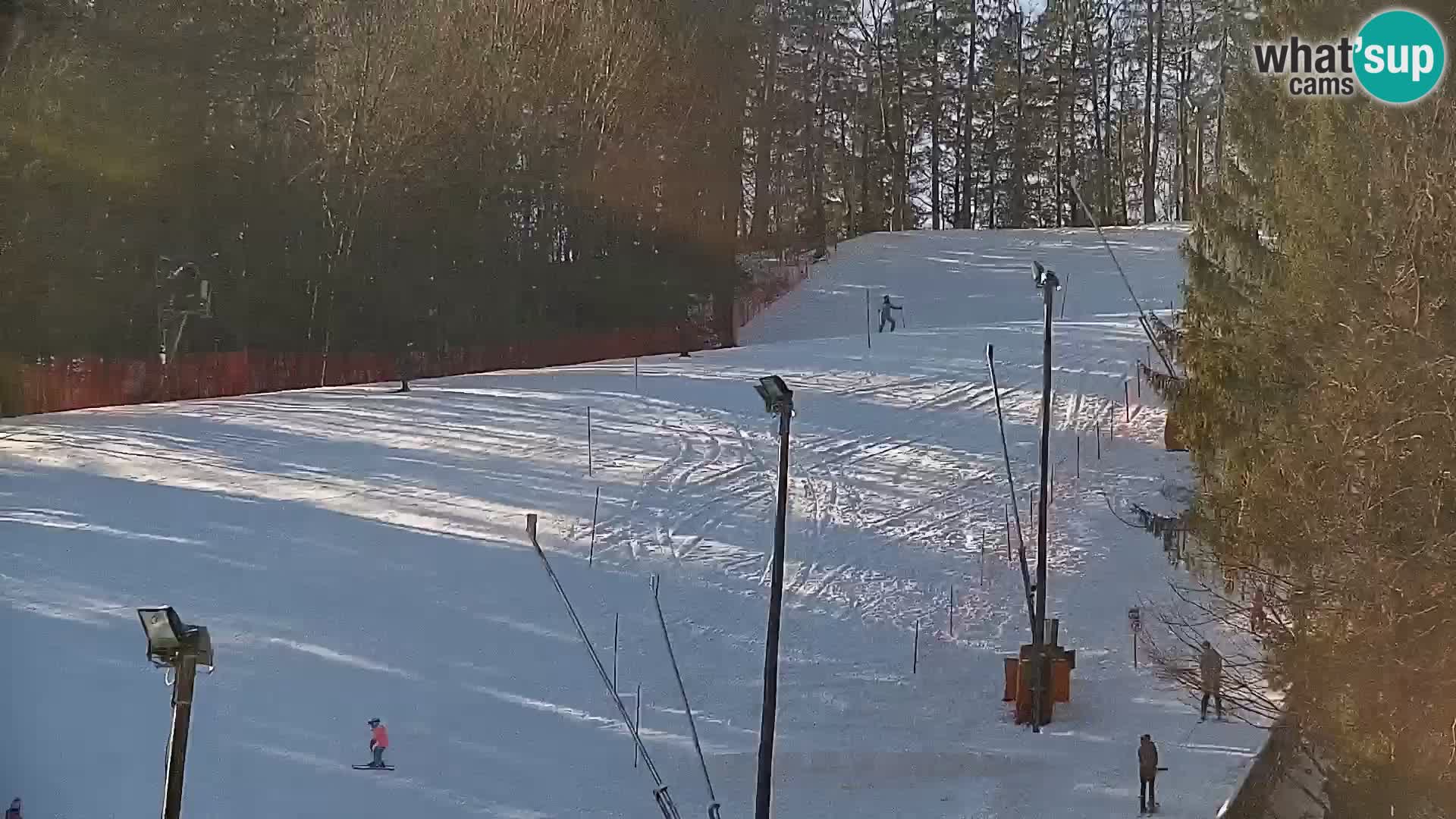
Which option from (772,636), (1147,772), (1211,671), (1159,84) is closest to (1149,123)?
(1159,84)

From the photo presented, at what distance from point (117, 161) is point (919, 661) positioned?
21125mm

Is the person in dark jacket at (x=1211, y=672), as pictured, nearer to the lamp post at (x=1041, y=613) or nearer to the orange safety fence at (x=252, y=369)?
the lamp post at (x=1041, y=613)

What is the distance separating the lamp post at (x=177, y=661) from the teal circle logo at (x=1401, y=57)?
941 cm

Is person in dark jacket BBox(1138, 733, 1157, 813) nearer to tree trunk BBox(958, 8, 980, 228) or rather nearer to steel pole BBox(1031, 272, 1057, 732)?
steel pole BBox(1031, 272, 1057, 732)

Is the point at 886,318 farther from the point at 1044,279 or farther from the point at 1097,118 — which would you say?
the point at 1044,279

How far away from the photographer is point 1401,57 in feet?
38.5

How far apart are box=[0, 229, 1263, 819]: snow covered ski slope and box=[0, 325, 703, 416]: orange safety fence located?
5.03 ft

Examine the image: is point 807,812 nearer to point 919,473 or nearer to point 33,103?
point 919,473

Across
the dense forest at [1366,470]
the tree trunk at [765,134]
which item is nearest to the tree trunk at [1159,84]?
the tree trunk at [765,134]

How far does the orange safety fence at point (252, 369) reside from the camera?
100 ft

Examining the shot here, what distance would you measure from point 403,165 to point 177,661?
30739 millimetres

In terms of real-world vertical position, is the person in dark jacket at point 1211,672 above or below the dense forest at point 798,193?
below

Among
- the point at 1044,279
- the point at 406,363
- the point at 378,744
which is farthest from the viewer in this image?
the point at 406,363

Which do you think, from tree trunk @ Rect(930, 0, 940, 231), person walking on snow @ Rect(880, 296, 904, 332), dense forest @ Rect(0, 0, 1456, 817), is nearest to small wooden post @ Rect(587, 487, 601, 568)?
dense forest @ Rect(0, 0, 1456, 817)
